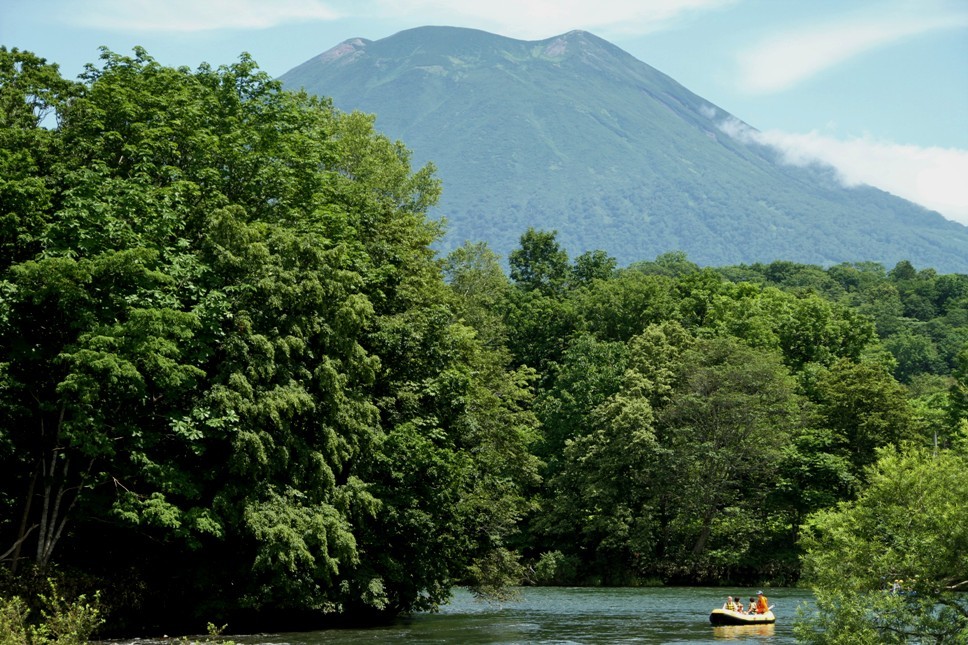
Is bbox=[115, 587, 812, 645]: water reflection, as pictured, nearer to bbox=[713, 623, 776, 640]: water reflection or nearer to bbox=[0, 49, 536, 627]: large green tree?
bbox=[713, 623, 776, 640]: water reflection

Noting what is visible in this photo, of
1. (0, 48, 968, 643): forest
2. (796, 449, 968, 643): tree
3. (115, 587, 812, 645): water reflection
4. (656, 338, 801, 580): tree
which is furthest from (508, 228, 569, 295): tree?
(796, 449, 968, 643): tree

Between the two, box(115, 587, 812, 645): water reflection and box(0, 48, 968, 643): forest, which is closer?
box(0, 48, 968, 643): forest

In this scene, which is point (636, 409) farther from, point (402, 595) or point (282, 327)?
point (282, 327)

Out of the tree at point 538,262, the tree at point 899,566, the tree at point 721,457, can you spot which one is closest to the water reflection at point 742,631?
the tree at point 899,566

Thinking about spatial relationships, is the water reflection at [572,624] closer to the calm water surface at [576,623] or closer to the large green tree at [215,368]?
the calm water surface at [576,623]

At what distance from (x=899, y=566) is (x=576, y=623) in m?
22.0

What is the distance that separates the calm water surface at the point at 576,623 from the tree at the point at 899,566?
246 inches

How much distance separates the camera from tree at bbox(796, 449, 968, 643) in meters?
22.4

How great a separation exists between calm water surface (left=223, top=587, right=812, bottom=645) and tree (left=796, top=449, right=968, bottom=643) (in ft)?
20.5

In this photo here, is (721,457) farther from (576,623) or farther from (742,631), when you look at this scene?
(742,631)

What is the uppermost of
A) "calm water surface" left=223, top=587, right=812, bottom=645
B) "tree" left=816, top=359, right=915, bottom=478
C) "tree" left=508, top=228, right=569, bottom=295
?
"tree" left=508, top=228, right=569, bottom=295

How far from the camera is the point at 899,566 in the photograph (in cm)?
2322

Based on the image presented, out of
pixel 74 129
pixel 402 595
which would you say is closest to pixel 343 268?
pixel 74 129

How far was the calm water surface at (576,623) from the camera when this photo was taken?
3625 cm
